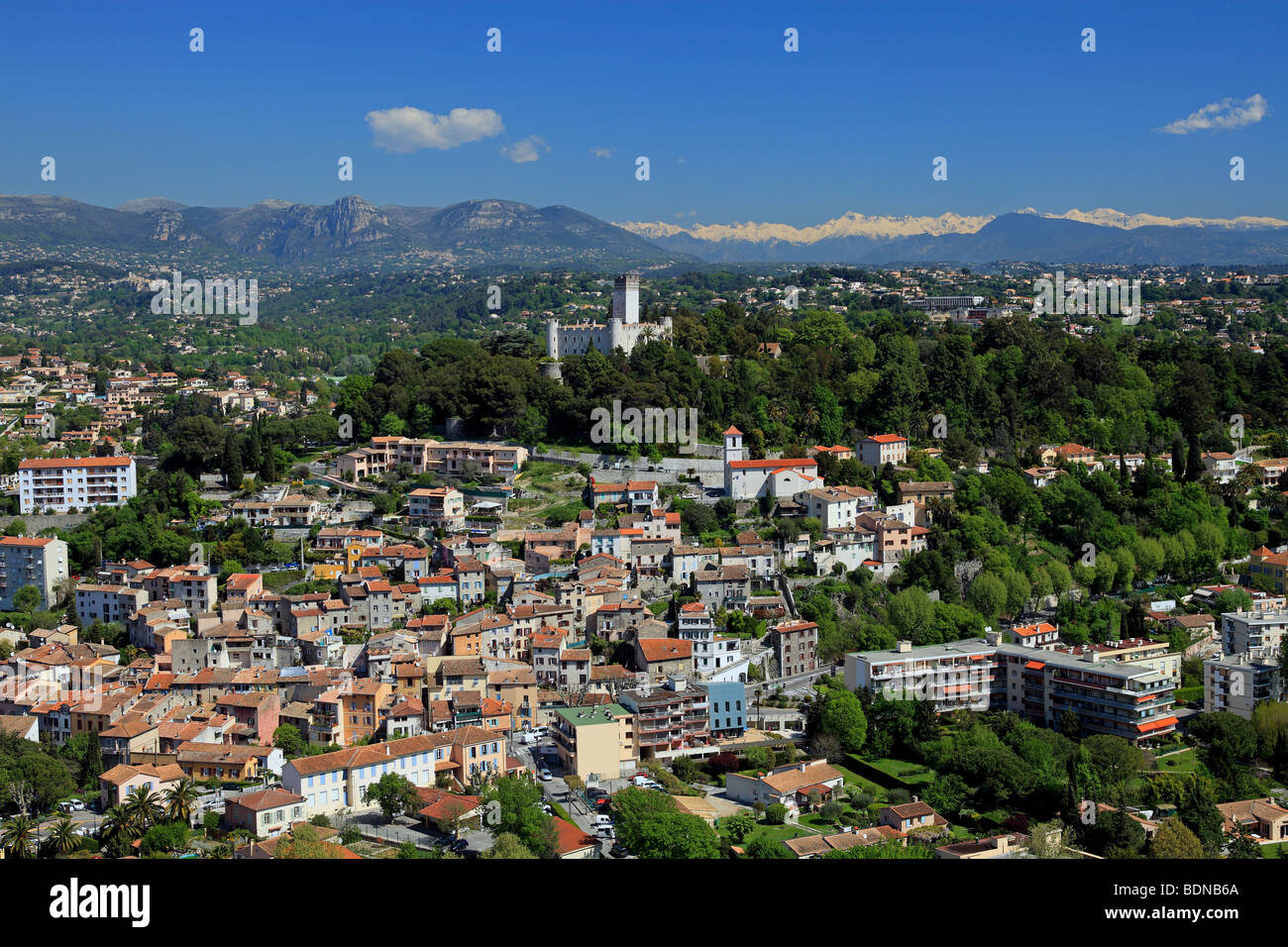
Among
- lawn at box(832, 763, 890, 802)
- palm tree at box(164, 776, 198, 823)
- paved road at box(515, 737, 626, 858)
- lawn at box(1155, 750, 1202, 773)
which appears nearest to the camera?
paved road at box(515, 737, 626, 858)

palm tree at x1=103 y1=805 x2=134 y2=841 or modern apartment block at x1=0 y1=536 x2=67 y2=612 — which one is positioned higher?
modern apartment block at x1=0 y1=536 x2=67 y2=612

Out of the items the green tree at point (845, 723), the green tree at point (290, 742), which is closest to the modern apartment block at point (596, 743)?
the green tree at point (845, 723)

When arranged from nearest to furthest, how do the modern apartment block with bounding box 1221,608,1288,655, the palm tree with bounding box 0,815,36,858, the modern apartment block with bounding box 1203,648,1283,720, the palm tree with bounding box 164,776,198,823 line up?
1. the palm tree with bounding box 0,815,36,858
2. the palm tree with bounding box 164,776,198,823
3. the modern apartment block with bounding box 1203,648,1283,720
4. the modern apartment block with bounding box 1221,608,1288,655

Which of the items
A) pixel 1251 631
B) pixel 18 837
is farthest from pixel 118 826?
pixel 1251 631

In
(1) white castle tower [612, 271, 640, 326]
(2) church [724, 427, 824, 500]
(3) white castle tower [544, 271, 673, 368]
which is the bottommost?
(2) church [724, 427, 824, 500]

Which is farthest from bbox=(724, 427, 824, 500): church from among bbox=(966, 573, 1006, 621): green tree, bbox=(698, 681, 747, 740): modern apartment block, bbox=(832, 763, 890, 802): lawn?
bbox=(832, 763, 890, 802): lawn

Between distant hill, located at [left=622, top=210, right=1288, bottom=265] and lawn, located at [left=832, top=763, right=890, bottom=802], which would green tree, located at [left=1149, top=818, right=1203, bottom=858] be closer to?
lawn, located at [left=832, top=763, right=890, bottom=802]
